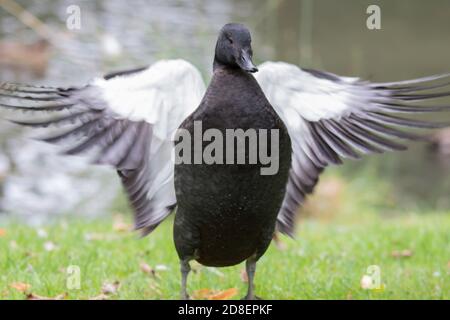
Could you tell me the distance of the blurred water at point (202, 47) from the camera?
930cm

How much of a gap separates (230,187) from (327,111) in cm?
96

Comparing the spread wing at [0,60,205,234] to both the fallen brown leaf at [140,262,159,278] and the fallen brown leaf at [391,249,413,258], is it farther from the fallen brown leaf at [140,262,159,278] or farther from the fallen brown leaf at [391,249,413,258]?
the fallen brown leaf at [391,249,413,258]

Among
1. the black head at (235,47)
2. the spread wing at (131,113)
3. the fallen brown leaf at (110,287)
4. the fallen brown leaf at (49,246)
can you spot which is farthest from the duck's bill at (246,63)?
the fallen brown leaf at (49,246)

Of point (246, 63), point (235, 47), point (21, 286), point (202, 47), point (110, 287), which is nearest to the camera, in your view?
point (246, 63)

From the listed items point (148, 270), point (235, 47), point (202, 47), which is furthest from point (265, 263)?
point (202, 47)

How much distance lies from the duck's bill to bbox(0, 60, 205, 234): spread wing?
1.57 feet

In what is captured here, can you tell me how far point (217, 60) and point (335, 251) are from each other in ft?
8.23

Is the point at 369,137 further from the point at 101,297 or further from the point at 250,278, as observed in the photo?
the point at 101,297

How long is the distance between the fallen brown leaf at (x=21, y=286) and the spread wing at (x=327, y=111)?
1.87 metres

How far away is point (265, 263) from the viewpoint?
5.71 meters

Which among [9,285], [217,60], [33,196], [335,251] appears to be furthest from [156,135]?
[33,196]

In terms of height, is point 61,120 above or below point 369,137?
above
